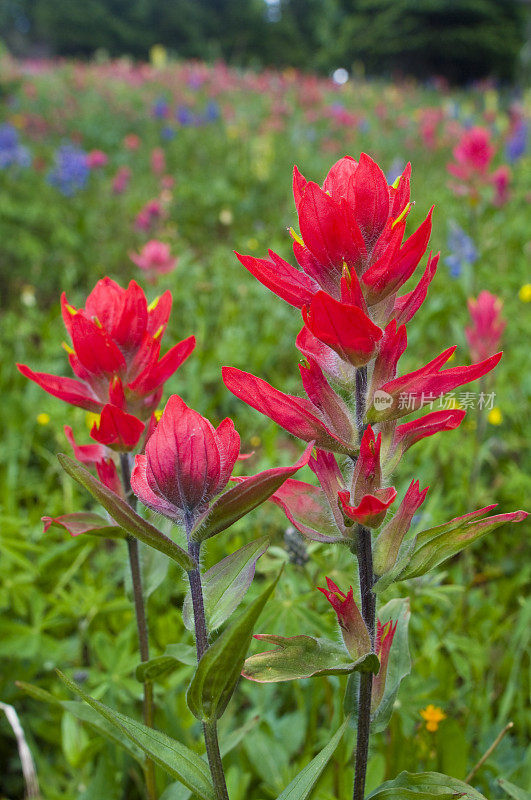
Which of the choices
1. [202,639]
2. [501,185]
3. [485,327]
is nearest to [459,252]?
[501,185]

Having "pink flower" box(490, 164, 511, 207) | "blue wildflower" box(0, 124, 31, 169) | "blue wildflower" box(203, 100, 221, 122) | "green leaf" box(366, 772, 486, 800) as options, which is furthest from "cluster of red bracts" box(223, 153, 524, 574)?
"blue wildflower" box(203, 100, 221, 122)

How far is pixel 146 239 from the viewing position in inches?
163

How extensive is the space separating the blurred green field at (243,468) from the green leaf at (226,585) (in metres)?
0.28

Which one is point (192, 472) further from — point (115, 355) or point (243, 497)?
point (115, 355)

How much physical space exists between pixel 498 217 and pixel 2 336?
3429 mm

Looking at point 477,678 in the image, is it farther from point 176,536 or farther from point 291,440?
point 291,440

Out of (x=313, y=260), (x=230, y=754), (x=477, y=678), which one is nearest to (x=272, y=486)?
(x=313, y=260)

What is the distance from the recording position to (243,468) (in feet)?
7.07

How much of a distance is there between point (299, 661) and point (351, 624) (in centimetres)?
7

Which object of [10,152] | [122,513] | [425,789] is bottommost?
[425,789]

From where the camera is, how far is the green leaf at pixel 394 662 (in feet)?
2.64

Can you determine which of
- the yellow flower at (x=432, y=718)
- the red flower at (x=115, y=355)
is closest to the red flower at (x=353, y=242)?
the red flower at (x=115, y=355)

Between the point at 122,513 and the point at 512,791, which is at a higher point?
the point at 122,513
